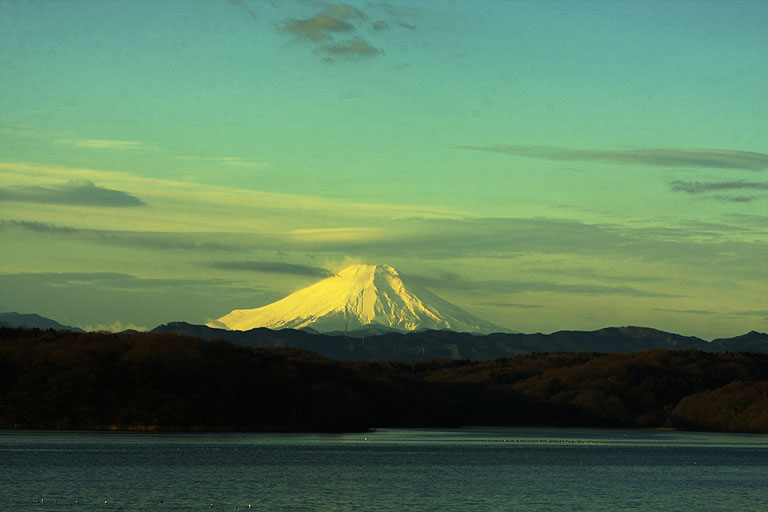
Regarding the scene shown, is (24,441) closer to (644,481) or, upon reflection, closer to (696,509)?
(644,481)

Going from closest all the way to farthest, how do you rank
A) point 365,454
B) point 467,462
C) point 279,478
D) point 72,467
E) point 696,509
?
point 696,509
point 279,478
point 72,467
point 467,462
point 365,454

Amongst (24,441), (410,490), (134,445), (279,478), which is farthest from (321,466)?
(24,441)

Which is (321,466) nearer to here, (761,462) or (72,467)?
(72,467)

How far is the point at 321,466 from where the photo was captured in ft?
464

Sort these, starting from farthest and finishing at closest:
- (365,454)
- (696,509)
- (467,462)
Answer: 1. (365,454)
2. (467,462)
3. (696,509)

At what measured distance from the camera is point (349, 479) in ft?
397

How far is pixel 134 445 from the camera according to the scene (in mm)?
178500

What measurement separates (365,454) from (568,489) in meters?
63.0

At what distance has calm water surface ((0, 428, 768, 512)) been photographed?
94.5 metres

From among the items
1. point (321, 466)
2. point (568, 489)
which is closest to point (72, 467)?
point (321, 466)

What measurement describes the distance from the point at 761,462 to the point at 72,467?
99.6 metres

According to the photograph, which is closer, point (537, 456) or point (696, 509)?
point (696, 509)

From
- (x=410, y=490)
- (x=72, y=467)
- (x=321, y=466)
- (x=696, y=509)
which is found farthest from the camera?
(x=321, y=466)

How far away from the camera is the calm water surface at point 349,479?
9450 cm
